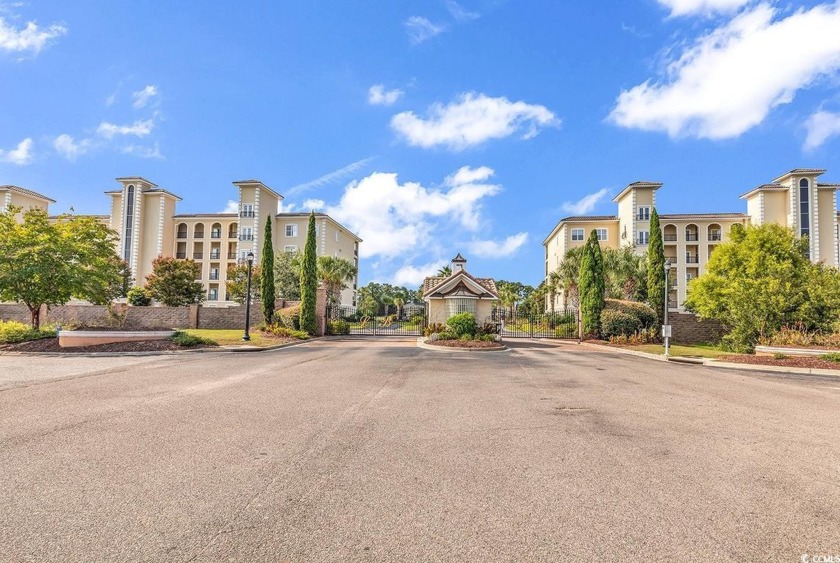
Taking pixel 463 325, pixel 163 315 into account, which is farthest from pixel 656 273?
pixel 163 315

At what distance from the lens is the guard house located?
98.0 feet

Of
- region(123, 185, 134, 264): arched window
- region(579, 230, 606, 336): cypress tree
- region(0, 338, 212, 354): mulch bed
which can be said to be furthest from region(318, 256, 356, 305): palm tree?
region(123, 185, 134, 264): arched window

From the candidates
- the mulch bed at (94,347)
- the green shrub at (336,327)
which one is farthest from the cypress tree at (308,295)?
the mulch bed at (94,347)

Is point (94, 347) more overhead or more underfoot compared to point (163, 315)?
more underfoot

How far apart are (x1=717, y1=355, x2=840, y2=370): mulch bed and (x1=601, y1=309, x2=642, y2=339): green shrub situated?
10.8m

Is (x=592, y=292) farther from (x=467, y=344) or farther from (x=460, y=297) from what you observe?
(x=467, y=344)

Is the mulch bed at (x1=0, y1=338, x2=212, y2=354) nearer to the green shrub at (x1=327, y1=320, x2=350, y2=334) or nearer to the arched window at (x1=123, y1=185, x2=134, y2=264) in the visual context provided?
the green shrub at (x1=327, y1=320, x2=350, y2=334)

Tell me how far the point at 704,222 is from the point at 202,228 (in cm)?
6471

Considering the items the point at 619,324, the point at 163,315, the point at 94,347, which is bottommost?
the point at 94,347

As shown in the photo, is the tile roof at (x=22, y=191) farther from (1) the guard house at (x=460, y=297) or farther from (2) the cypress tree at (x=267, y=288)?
(1) the guard house at (x=460, y=297)

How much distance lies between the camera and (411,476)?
4660 mm

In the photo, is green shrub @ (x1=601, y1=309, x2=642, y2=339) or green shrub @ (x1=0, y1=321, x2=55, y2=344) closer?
green shrub @ (x1=0, y1=321, x2=55, y2=344)

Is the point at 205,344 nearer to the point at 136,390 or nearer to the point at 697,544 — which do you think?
the point at 136,390

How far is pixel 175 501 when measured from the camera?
399 cm
